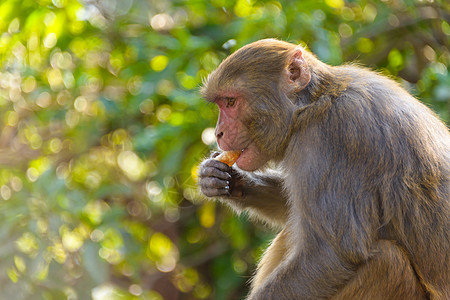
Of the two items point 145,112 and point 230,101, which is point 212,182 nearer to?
point 230,101

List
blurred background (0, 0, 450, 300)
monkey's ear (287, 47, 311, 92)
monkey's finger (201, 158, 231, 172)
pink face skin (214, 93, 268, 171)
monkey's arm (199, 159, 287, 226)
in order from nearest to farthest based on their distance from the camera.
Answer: monkey's ear (287, 47, 311, 92), pink face skin (214, 93, 268, 171), monkey's finger (201, 158, 231, 172), monkey's arm (199, 159, 287, 226), blurred background (0, 0, 450, 300)

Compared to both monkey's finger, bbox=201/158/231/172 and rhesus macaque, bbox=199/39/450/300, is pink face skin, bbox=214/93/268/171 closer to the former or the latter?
rhesus macaque, bbox=199/39/450/300

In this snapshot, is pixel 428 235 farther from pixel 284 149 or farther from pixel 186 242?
pixel 186 242

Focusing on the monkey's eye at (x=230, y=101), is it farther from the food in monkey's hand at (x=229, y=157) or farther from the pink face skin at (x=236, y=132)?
the food in monkey's hand at (x=229, y=157)

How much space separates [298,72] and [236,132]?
0.60 m

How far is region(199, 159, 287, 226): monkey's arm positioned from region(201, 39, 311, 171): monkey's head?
442 mm

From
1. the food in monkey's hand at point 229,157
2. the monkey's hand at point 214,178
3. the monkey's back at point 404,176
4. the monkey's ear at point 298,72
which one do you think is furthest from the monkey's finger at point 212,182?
the monkey's back at point 404,176

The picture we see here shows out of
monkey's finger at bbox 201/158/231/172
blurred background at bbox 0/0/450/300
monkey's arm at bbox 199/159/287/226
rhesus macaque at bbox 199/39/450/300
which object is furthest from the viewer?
blurred background at bbox 0/0/450/300

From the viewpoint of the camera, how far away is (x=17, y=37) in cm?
616

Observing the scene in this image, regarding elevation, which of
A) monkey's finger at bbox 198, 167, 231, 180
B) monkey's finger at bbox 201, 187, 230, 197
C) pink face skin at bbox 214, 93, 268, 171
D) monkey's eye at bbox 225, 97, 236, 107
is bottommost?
monkey's finger at bbox 201, 187, 230, 197

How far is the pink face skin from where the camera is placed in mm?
4414

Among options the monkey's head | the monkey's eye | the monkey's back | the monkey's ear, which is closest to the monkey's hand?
the monkey's head

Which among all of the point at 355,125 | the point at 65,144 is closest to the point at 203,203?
the point at 65,144

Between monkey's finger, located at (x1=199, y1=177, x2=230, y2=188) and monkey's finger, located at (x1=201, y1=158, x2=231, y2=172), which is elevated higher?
monkey's finger, located at (x1=201, y1=158, x2=231, y2=172)
